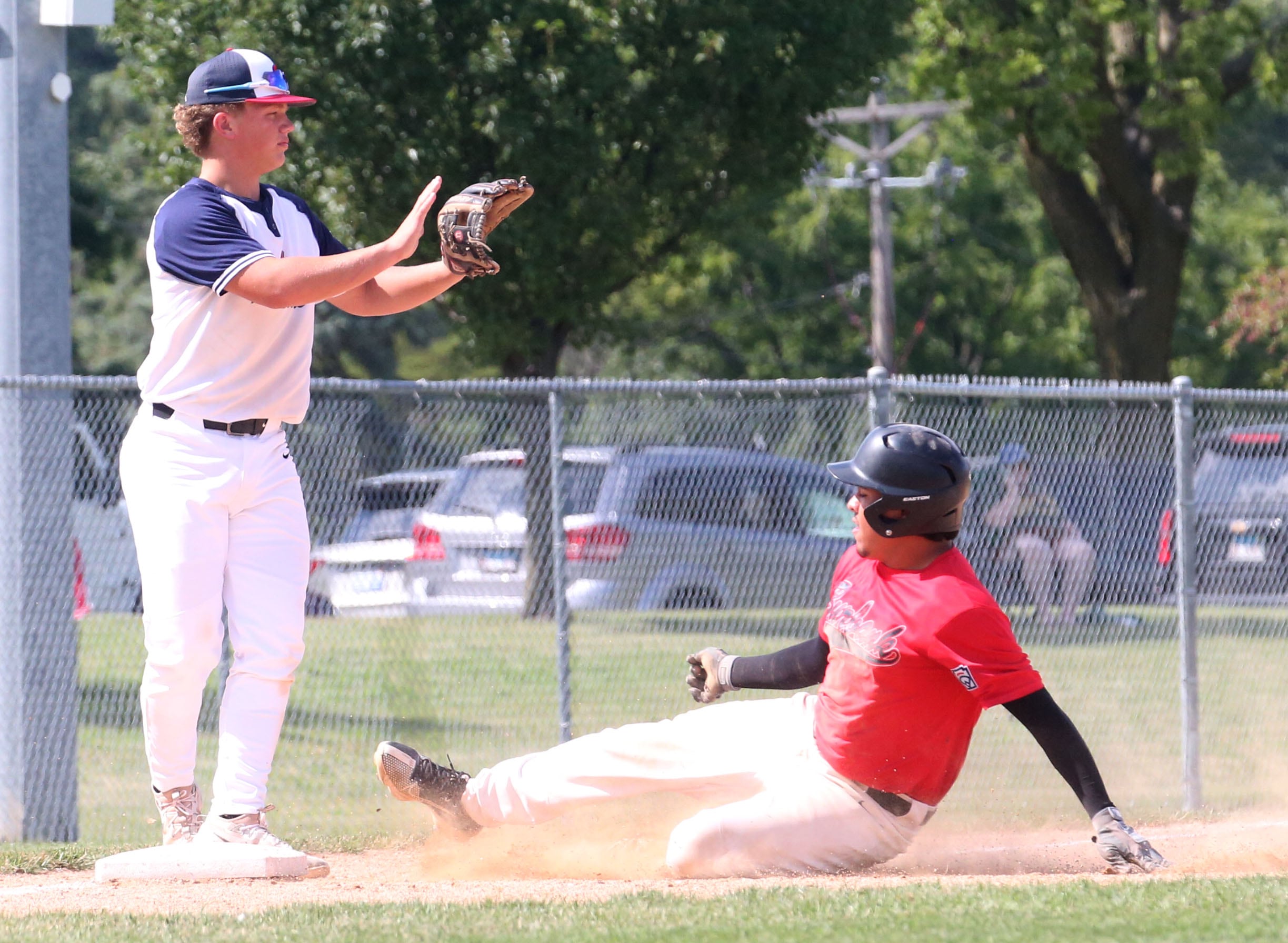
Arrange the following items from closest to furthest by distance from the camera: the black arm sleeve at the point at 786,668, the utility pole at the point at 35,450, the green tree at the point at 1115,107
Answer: the black arm sleeve at the point at 786,668
the utility pole at the point at 35,450
the green tree at the point at 1115,107

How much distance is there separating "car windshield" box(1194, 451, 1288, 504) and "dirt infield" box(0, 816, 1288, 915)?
2299 mm

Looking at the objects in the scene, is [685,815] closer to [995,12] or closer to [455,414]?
[455,414]

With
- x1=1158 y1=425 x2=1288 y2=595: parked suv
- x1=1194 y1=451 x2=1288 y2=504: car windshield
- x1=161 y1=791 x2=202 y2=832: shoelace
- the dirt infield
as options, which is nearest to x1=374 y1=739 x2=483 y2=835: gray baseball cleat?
the dirt infield

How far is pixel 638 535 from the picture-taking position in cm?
741

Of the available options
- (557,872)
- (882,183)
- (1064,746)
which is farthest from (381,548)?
(882,183)

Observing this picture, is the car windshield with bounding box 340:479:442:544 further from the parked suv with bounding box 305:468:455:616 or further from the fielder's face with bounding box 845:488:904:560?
the fielder's face with bounding box 845:488:904:560

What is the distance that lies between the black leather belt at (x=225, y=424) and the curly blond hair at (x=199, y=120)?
0.73 m

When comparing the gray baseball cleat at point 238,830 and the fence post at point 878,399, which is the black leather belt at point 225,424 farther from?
the fence post at point 878,399

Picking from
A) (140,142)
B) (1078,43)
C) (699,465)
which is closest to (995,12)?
(1078,43)

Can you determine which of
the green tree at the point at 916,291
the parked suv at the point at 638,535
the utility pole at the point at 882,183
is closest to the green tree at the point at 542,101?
the parked suv at the point at 638,535

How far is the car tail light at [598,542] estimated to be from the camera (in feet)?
24.5

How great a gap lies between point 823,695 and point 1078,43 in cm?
1269

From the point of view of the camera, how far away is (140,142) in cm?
1622

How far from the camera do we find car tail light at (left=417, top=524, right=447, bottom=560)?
7.48 m
